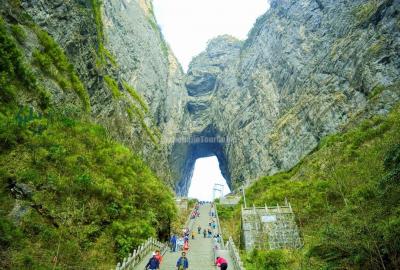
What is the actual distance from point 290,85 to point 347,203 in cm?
3950

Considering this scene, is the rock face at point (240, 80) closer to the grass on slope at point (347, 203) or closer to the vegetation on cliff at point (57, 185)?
the grass on slope at point (347, 203)

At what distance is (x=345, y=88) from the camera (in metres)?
40.1

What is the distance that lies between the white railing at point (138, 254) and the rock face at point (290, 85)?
2739 cm

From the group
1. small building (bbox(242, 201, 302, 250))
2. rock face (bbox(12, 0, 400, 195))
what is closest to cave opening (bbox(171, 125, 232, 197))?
rock face (bbox(12, 0, 400, 195))

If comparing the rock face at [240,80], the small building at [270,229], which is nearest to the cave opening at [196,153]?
the rock face at [240,80]

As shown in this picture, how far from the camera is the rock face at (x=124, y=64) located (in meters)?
26.5

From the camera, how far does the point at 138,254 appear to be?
1288cm

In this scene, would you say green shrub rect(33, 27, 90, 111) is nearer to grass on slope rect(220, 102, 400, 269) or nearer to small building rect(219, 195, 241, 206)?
grass on slope rect(220, 102, 400, 269)

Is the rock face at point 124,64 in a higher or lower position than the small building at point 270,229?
higher

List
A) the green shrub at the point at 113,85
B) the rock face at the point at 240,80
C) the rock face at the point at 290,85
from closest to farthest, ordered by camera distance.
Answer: the rock face at the point at 240,80 < the green shrub at the point at 113,85 < the rock face at the point at 290,85

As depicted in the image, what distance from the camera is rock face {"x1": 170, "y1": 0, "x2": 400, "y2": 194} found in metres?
37.0

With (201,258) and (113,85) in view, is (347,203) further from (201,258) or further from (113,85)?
(113,85)

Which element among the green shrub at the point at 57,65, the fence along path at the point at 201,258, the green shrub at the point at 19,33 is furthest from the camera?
the green shrub at the point at 57,65

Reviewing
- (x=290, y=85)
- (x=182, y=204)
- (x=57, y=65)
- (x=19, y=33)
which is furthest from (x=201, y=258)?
(x=290, y=85)
